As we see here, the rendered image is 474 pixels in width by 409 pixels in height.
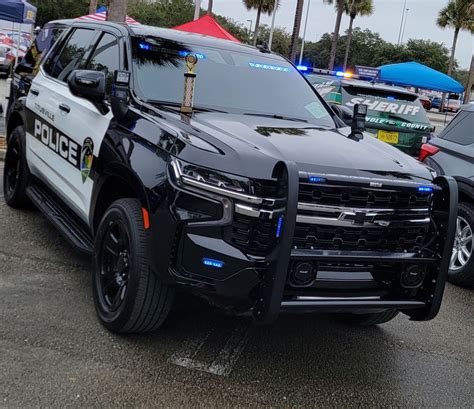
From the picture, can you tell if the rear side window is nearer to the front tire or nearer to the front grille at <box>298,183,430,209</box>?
the front grille at <box>298,183,430,209</box>

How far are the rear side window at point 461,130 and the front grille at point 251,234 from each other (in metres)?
3.76

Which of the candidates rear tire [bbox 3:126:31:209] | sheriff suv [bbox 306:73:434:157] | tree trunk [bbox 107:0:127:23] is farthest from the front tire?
tree trunk [bbox 107:0:127:23]

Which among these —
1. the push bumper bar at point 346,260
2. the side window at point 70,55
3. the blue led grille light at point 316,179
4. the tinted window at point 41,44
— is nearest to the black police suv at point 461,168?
the push bumper bar at point 346,260

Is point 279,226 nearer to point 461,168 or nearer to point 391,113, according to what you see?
point 461,168

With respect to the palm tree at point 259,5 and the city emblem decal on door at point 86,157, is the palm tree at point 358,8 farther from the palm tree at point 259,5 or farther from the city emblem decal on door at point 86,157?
the city emblem decal on door at point 86,157

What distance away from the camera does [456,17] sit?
1903 inches

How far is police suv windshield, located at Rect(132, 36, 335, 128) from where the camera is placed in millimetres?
4270

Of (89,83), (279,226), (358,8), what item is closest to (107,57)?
(89,83)

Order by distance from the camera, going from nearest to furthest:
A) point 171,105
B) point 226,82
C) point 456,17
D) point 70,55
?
point 171,105 → point 226,82 → point 70,55 → point 456,17

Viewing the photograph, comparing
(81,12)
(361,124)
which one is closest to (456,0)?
(81,12)

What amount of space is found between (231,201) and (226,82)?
174 cm

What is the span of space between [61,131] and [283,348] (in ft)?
7.80

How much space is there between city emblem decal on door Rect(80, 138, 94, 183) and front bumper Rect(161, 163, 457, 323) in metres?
1.32

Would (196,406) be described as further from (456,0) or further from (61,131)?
(456,0)
